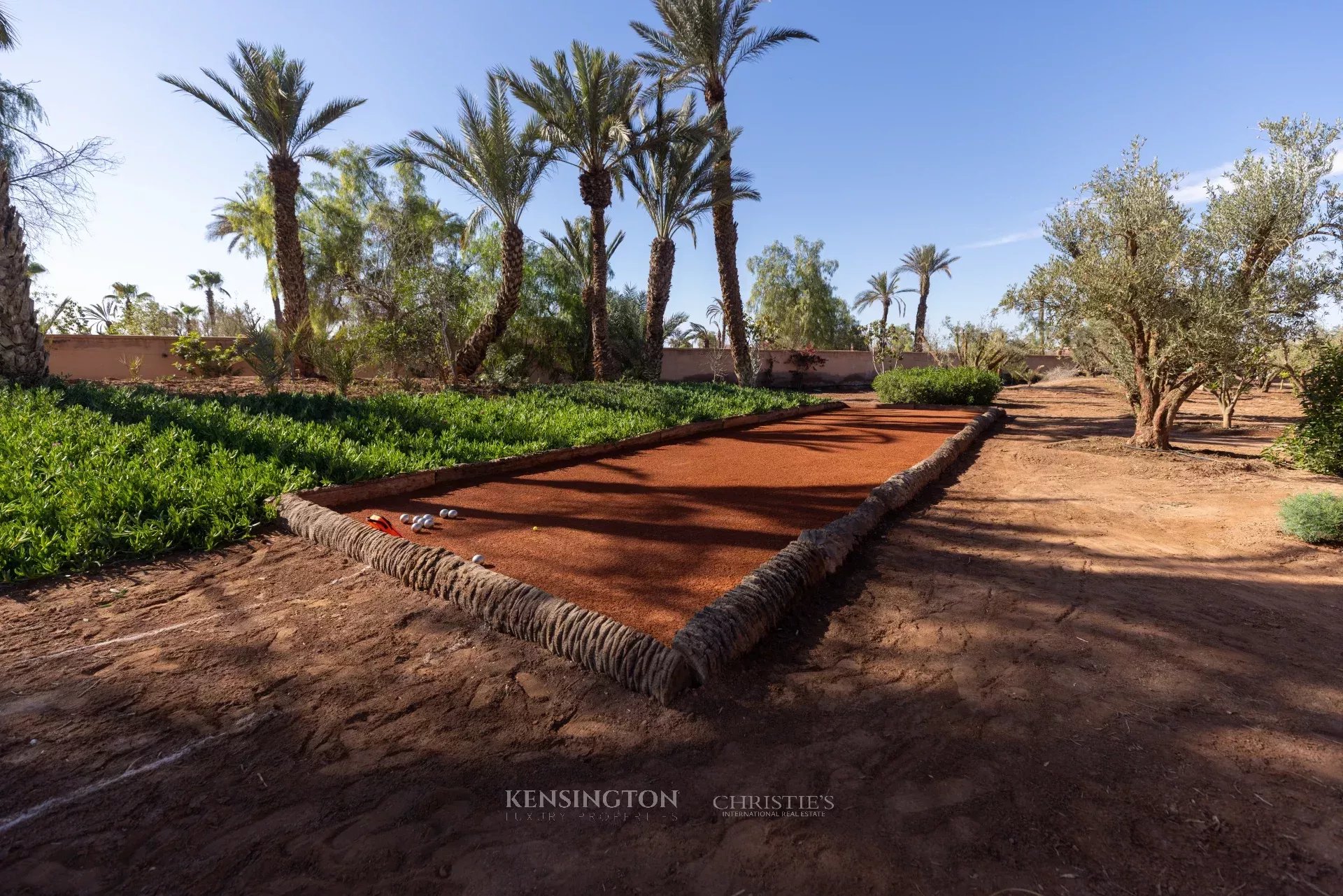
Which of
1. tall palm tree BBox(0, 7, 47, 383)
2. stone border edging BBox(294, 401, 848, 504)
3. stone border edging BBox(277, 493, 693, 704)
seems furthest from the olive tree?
tall palm tree BBox(0, 7, 47, 383)

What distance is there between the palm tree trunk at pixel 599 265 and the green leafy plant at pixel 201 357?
321 inches

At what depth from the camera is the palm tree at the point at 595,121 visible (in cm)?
1399

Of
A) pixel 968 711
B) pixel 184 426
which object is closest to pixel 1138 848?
pixel 968 711

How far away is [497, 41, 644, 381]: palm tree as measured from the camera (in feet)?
45.9

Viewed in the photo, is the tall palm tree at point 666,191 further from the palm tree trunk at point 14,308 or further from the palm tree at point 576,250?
the palm tree trunk at point 14,308

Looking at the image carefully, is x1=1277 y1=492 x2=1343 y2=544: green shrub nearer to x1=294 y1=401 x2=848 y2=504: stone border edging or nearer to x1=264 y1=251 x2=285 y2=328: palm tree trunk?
x1=294 y1=401 x2=848 y2=504: stone border edging

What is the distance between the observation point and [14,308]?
8.58m

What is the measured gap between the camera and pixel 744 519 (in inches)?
192

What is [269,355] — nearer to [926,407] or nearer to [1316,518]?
[1316,518]

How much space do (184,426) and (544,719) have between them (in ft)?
20.5

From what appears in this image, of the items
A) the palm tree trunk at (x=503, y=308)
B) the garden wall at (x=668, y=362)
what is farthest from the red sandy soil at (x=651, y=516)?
the garden wall at (x=668, y=362)

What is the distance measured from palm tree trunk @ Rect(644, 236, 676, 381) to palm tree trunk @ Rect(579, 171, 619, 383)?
1407 millimetres

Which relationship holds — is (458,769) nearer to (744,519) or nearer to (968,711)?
(968,711)

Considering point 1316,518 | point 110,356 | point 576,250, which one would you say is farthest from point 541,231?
point 1316,518
